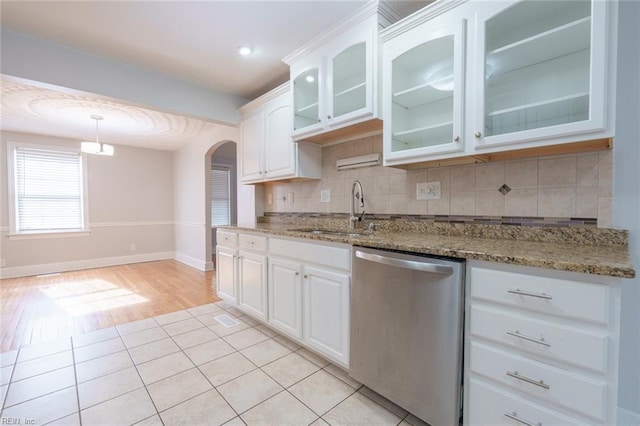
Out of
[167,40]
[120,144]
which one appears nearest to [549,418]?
[167,40]

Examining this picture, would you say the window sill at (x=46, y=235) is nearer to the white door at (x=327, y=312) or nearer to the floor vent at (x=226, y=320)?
the floor vent at (x=226, y=320)

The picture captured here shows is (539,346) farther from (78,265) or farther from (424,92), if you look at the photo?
(78,265)

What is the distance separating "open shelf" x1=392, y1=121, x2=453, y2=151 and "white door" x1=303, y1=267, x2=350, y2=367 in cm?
95

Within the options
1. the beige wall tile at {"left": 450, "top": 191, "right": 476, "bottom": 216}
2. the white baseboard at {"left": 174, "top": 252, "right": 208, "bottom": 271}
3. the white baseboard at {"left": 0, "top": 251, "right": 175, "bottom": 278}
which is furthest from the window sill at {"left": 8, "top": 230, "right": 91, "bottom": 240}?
the beige wall tile at {"left": 450, "top": 191, "right": 476, "bottom": 216}

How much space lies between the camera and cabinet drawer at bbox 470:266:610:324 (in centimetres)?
94

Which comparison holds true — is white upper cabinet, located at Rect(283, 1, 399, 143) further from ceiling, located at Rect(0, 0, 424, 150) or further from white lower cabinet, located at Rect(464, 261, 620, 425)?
white lower cabinet, located at Rect(464, 261, 620, 425)

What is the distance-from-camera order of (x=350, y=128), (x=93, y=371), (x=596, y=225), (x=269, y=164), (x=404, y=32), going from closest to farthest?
(x=596, y=225)
(x=404, y=32)
(x=93, y=371)
(x=350, y=128)
(x=269, y=164)

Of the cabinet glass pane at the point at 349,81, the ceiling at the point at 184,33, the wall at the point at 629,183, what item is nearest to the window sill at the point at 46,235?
the ceiling at the point at 184,33

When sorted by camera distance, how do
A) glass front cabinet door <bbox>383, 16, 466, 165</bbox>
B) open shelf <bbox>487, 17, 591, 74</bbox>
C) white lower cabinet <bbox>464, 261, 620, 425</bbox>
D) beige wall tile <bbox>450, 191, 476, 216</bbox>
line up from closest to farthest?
1. white lower cabinet <bbox>464, 261, 620, 425</bbox>
2. open shelf <bbox>487, 17, 591, 74</bbox>
3. glass front cabinet door <bbox>383, 16, 466, 165</bbox>
4. beige wall tile <bbox>450, 191, 476, 216</bbox>

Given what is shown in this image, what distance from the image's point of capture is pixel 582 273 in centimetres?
96

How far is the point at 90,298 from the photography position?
347 centimetres

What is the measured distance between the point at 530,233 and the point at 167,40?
9.72 feet

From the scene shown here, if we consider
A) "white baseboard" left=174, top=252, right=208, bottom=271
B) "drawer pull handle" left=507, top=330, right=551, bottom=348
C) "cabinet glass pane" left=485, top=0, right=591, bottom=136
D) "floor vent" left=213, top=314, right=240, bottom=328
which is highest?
"cabinet glass pane" left=485, top=0, right=591, bottom=136

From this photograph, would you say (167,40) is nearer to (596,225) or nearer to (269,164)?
(269,164)
